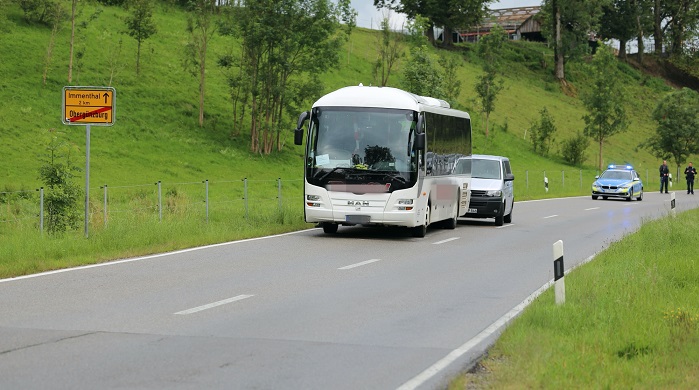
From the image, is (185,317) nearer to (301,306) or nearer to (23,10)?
(301,306)

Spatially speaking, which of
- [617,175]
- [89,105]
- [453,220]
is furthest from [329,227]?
[617,175]

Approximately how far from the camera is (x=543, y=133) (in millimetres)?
72750

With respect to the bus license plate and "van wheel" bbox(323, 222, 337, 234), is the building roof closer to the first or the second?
"van wheel" bbox(323, 222, 337, 234)

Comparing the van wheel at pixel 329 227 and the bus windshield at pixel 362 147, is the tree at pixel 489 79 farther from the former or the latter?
the bus windshield at pixel 362 147

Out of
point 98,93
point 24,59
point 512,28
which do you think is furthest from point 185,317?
point 512,28

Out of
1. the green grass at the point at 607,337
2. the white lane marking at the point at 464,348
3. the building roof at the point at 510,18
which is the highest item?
the building roof at the point at 510,18

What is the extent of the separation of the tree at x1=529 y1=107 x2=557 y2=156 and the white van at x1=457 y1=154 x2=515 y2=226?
4424cm

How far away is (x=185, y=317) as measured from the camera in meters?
10.9

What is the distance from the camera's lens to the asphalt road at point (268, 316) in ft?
26.4

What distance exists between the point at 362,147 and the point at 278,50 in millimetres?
28723

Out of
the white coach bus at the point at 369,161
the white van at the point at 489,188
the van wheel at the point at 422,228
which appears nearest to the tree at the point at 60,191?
the white coach bus at the point at 369,161

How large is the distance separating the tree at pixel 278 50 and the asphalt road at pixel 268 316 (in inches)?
1181

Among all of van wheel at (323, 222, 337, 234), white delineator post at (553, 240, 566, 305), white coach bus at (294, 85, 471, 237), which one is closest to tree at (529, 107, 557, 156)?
white coach bus at (294, 85, 471, 237)

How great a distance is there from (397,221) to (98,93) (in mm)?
7033
